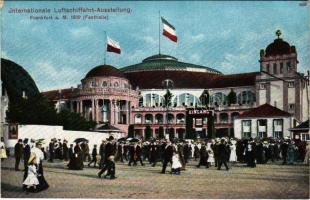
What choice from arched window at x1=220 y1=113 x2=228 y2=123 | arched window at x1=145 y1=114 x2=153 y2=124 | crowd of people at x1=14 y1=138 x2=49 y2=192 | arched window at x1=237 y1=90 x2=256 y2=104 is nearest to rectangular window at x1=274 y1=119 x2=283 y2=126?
arched window at x1=145 y1=114 x2=153 y2=124

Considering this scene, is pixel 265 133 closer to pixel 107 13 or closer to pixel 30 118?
pixel 30 118

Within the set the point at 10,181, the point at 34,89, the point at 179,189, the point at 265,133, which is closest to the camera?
the point at 179,189

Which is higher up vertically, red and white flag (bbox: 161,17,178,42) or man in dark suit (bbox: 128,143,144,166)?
red and white flag (bbox: 161,17,178,42)

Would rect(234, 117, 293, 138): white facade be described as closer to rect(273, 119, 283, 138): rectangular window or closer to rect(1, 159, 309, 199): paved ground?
rect(273, 119, 283, 138): rectangular window

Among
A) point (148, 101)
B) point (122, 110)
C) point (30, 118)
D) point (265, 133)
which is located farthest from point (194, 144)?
point (148, 101)

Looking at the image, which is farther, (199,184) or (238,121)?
(238,121)

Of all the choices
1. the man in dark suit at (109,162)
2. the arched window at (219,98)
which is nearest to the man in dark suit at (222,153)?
the man in dark suit at (109,162)
